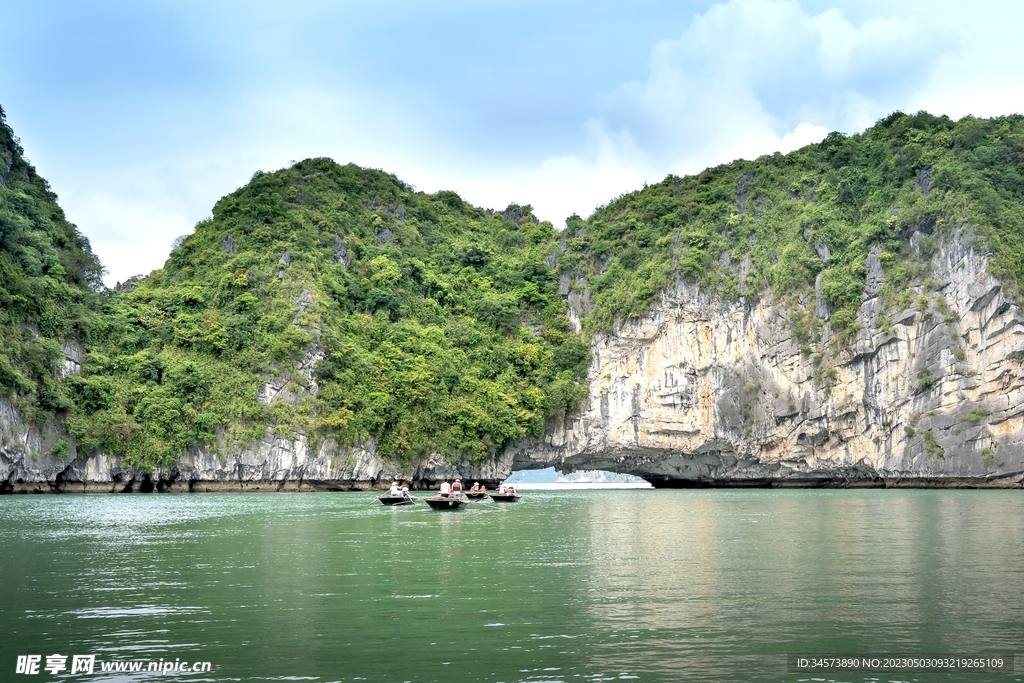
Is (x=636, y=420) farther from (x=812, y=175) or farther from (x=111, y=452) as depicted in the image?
(x=111, y=452)

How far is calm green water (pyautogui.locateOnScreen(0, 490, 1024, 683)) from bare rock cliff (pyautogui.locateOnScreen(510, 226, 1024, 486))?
1100 inches

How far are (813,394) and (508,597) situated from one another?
46222mm

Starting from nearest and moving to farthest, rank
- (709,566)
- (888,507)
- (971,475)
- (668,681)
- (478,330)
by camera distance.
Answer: (668,681), (709,566), (888,507), (971,475), (478,330)

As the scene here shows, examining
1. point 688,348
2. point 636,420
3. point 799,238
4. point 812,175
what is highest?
point 812,175

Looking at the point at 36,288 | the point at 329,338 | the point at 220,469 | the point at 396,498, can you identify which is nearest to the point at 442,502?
the point at 396,498

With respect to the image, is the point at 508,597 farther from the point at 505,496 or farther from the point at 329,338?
the point at 329,338

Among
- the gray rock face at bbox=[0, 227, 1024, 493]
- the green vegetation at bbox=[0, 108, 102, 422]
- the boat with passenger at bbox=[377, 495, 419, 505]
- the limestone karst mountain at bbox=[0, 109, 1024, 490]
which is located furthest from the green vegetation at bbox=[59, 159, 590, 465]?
the boat with passenger at bbox=[377, 495, 419, 505]

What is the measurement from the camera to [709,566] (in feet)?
58.4

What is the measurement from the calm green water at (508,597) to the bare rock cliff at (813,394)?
91.7 feet

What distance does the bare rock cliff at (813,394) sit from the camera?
52.5 m

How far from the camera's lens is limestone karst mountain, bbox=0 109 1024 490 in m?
52.9

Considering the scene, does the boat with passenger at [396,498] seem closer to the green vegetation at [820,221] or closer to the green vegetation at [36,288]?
the green vegetation at [36,288]

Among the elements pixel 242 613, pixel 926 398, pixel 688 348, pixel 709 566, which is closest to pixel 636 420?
pixel 688 348

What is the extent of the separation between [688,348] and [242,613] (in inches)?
1997
